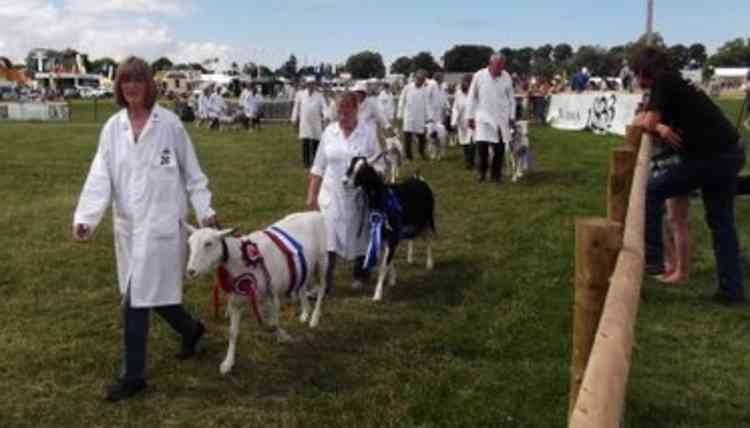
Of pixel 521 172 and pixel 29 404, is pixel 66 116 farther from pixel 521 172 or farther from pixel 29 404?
pixel 29 404

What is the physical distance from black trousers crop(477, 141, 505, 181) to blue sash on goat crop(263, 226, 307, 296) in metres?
8.83

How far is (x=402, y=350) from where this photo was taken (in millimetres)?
6445

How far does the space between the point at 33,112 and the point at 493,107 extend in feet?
136

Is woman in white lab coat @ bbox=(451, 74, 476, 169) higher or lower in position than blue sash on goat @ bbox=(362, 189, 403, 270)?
higher

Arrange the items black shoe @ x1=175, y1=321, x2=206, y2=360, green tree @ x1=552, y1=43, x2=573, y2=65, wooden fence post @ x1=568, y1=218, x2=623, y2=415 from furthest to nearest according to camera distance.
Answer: green tree @ x1=552, y1=43, x2=573, y2=65
black shoe @ x1=175, y1=321, x2=206, y2=360
wooden fence post @ x1=568, y1=218, x2=623, y2=415

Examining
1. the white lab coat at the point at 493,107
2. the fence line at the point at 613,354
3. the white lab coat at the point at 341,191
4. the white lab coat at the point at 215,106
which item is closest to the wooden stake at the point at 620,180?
the white lab coat at the point at 341,191

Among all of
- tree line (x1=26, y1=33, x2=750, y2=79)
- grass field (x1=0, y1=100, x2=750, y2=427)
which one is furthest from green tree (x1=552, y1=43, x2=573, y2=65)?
grass field (x1=0, y1=100, x2=750, y2=427)

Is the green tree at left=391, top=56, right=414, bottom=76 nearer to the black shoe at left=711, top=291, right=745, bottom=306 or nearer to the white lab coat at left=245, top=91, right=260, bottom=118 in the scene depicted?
the white lab coat at left=245, top=91, right=260, bottom=118

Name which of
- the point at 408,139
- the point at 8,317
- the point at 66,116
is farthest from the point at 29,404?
the point at 66,116

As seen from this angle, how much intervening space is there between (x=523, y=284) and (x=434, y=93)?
13651 millimetres

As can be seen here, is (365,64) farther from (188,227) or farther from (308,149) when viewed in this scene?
(188,227)

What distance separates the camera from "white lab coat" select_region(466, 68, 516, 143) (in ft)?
48.1

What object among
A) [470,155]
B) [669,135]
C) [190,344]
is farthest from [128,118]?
[470,155]

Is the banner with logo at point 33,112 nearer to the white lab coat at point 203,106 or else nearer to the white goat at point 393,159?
the white lab coat at point 203,106
